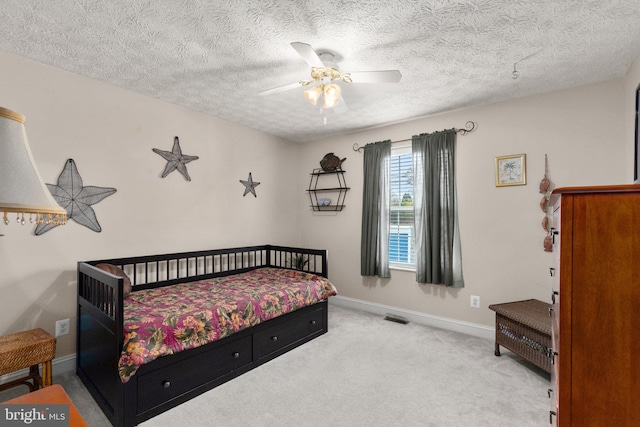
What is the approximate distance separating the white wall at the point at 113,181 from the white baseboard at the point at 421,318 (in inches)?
62.6

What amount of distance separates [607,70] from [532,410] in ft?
8.47

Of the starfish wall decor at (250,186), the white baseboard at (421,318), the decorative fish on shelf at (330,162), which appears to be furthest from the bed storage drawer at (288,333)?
the decorative fish on shelf at (330,162)

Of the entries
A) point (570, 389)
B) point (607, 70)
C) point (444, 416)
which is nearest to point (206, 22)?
point (570, 389)

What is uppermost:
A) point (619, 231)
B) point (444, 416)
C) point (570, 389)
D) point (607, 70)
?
point (607, 70)

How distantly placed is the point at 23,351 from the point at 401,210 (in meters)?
3.53

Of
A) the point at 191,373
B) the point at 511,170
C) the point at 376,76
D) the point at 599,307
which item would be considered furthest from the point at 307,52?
the point at 511,170

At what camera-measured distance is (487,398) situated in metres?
2.05

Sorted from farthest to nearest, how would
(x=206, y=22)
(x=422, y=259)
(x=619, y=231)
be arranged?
1. (x=422, y=259)
2. (x=206, y=22)
3. (x=619, y=231)

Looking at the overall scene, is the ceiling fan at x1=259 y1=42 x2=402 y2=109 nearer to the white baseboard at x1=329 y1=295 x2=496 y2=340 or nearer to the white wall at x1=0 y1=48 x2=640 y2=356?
the white wall at x1=0 y1=48 x2=640 y2=356

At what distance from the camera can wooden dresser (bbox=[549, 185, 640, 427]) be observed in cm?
94

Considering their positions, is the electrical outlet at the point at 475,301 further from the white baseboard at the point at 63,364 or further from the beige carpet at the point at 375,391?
the white baseboard at the point at 63,364

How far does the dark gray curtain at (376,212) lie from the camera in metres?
3.79

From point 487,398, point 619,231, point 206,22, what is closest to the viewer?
point 619,231

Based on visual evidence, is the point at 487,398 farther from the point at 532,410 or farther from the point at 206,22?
the point at 206,22
